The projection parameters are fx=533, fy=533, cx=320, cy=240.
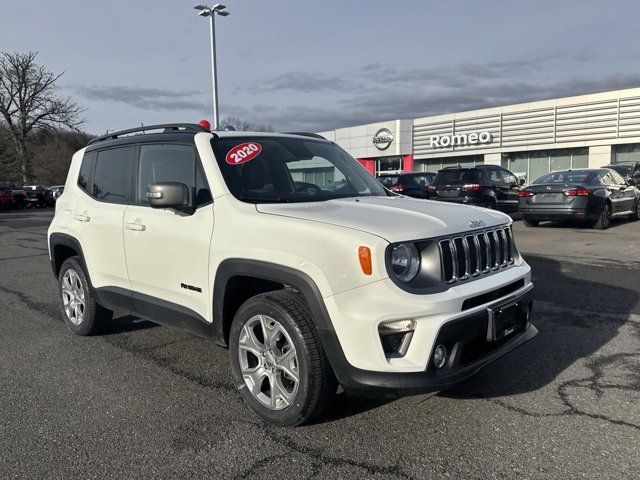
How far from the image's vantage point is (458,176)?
15.1m

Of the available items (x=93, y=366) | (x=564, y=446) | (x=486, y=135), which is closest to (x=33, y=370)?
(x=93, y=366)

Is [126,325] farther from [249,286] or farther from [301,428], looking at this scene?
[301,428]

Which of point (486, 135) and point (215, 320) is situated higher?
point (486, 135)

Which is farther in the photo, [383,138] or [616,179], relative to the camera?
[383,138]

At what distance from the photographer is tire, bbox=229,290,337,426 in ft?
9.84

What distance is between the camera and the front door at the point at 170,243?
365 centimetres

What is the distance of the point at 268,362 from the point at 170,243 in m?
1.19

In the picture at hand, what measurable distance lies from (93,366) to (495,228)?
130 inches

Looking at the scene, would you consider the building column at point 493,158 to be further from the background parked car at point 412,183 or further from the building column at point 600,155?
the background parked car at point 412,183

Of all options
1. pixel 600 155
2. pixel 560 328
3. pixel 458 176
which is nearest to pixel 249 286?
pixel 560 328

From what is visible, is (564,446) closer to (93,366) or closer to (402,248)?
(402,248)

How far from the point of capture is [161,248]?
3.92 meters

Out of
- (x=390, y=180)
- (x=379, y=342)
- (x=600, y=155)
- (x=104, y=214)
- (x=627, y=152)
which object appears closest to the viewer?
(x=379, y=342)

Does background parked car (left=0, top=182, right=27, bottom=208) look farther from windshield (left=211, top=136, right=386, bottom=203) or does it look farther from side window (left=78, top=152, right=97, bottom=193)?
windshield (left=211, top=136, right=386, bottom=203)
